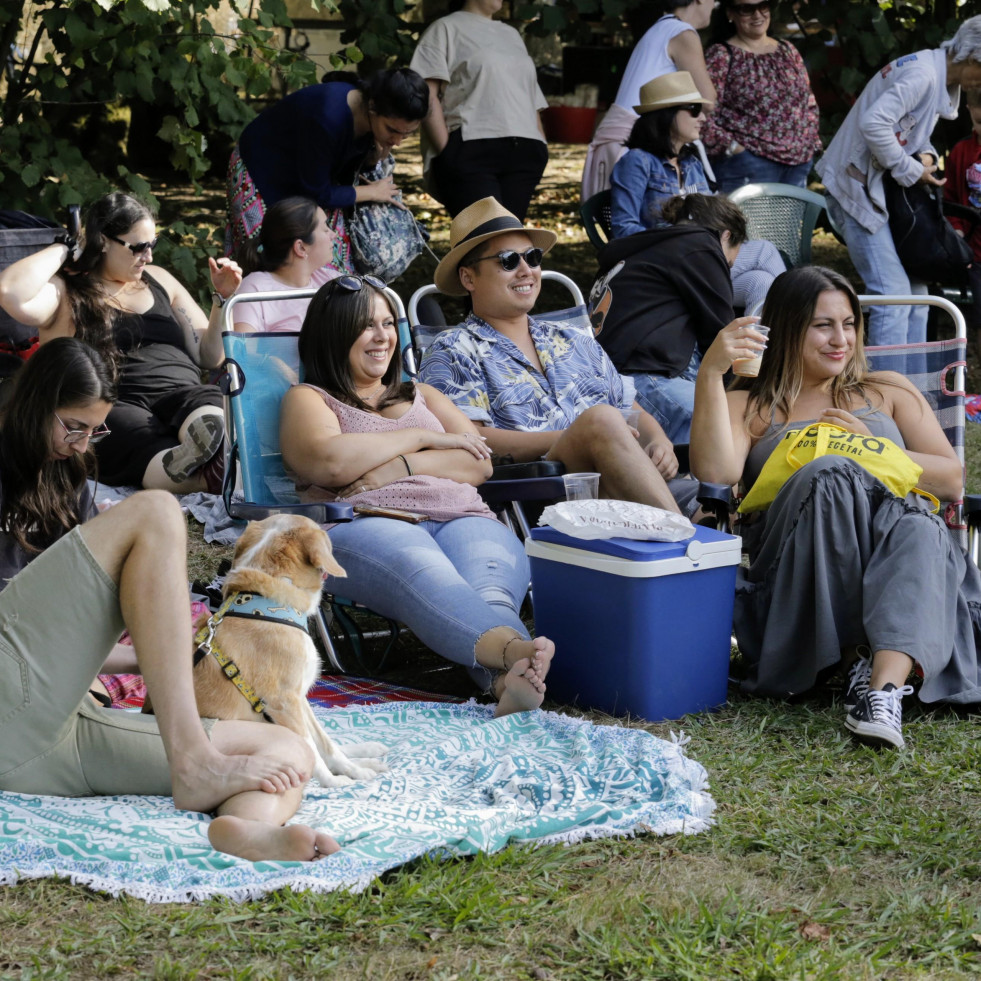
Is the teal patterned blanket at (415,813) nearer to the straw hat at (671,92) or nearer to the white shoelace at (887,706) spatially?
the white shoelace at (887,706)

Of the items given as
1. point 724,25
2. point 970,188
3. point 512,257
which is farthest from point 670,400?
point 724,25

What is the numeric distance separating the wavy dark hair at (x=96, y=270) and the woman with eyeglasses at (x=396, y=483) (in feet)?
3.83

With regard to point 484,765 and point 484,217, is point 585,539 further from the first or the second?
point 484,217

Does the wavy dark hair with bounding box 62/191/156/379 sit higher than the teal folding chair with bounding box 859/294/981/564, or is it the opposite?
the wavy dark hair with bounding box 62/191/156/379

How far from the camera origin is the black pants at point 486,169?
702cm

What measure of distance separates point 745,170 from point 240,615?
5515mm

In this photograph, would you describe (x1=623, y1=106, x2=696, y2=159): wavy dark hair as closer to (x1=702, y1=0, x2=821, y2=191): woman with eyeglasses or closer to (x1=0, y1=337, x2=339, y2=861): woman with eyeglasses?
(x1=702, y1=0, x2=821, y2=191): woman with eyeglasses

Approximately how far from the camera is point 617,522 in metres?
3.60

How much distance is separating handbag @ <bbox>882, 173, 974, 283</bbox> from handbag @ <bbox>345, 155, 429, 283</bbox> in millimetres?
2586

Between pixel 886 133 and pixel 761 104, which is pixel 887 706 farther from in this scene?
pixel 761 104

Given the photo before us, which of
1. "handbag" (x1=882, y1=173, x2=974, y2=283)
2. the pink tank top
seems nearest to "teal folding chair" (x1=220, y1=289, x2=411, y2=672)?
the pink tank top

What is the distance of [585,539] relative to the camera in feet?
11.9

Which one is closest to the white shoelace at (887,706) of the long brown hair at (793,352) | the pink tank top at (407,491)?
the long brown hair at (793,352)

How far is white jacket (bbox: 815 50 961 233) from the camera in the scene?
22.1ft
